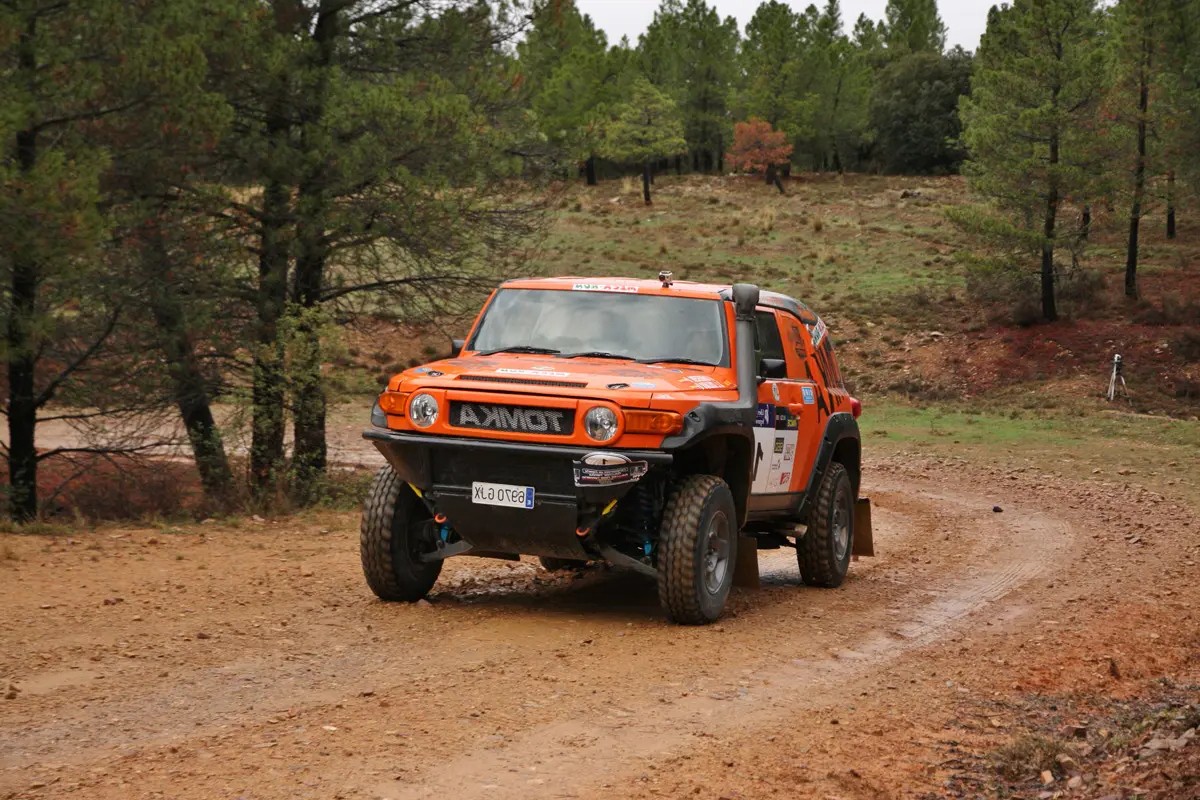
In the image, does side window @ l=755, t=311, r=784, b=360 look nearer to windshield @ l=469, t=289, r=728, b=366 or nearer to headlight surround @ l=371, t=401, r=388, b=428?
windshield @ l=469, t=289, r=728, b=366

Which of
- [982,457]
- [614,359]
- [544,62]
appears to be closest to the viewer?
[614,359]

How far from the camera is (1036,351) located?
3791cm

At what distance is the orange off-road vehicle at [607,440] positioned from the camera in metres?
8.23

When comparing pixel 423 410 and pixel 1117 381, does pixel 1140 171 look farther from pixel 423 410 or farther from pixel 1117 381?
pixel 423 410

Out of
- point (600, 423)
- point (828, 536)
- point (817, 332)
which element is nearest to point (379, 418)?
point (600, 423)

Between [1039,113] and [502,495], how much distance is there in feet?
106

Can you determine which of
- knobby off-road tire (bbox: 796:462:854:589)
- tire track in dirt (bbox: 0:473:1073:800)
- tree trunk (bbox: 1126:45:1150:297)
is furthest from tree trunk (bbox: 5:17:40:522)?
tree trunk (bbox: 1126:45:1150:297)

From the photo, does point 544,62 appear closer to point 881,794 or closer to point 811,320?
point 811,320

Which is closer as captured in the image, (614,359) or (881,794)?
(881,794)

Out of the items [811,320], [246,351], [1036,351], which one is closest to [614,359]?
[811,320]

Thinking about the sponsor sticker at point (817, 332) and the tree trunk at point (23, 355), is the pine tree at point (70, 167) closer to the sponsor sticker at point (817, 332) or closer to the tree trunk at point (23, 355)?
the tree trunk at point (23, 355)

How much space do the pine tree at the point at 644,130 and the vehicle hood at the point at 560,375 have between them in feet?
172

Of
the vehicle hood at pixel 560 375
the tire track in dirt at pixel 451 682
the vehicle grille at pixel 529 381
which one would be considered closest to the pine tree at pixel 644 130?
the tire track in dirt at pixel 451 682

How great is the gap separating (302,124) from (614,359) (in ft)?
34.4
